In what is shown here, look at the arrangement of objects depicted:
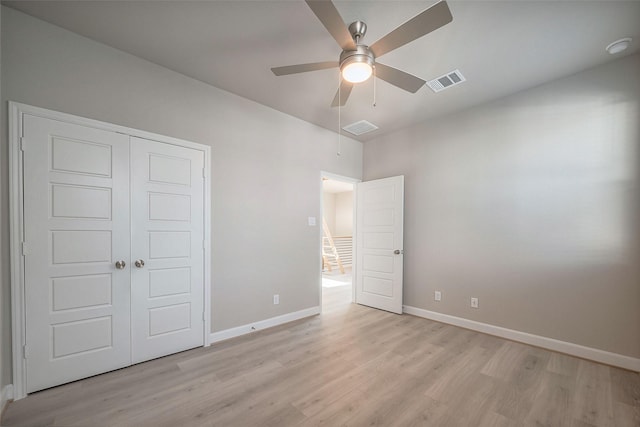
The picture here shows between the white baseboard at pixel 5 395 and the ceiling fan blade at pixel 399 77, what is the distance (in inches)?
145

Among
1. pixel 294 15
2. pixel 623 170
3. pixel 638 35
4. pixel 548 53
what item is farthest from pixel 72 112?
pixel 623 170

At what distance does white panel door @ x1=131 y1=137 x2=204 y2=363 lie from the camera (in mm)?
2525

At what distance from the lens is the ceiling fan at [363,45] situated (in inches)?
59.2

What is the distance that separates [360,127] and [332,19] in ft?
A: 8.72

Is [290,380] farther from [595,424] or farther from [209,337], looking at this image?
[595,424]

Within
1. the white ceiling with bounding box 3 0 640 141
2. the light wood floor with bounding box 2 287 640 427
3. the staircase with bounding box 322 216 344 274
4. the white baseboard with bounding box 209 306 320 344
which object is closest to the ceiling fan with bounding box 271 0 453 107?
the white ceiling with bounding box 3 0 640 141

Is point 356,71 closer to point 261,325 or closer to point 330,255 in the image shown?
point 261,325

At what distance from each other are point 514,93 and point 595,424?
3.25 m

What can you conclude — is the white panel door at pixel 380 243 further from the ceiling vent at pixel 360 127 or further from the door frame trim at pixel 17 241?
the door frame trim at pixel 17 241

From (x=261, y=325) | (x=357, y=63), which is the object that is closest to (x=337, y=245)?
(x=261, y=325)

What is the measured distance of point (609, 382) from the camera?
225 centimetres

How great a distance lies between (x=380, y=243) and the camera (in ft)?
14.4

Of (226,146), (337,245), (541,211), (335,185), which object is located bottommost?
(337,245)

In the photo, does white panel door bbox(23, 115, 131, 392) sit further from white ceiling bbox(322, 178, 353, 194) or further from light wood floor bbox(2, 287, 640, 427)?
white ceiling bbox(322, 178, 353, 194)
